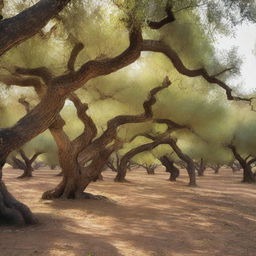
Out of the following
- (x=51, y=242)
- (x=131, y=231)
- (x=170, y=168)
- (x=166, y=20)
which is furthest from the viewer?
(x=170, y=168)

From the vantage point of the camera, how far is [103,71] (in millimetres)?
10789

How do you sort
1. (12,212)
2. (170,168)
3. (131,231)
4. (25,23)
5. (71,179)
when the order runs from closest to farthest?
(25,23) → (12,212) → (131,231) → (71,179) → (170,168)

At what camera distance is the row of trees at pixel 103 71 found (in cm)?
954

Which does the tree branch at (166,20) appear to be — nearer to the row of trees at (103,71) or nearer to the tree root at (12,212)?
the row of trees at (103,71)

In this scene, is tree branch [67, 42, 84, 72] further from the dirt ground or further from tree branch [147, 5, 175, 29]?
the dirt ground

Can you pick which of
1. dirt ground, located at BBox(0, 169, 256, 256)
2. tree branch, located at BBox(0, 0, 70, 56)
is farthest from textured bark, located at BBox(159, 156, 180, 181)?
tree branch, located at BBox(0, 0, 70, 56)

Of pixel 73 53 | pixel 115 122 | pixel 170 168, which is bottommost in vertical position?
pixel 170 168

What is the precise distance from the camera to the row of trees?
954 cm

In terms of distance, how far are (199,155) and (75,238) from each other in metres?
30.2

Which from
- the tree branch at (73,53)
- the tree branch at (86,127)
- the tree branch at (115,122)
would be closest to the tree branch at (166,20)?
the tree branch at (73,53)

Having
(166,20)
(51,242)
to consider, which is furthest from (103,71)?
(51,242)

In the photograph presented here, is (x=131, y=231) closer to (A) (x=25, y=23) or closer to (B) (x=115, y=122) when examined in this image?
(A) (x=25, y=23)

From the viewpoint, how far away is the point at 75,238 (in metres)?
8.23

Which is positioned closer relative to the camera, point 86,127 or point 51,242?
point 51,242
